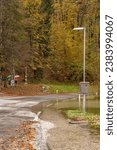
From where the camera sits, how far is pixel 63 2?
260 feet

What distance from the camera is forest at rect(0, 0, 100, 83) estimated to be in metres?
64.9

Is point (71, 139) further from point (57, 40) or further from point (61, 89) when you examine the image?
point (57, 40)

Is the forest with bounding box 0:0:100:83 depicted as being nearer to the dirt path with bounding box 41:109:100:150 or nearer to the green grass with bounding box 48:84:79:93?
the green grass with bounding box 48:84:79:93

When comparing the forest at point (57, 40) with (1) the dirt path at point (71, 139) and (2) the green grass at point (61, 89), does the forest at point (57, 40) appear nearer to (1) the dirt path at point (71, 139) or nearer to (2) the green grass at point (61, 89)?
(2) the green grass at point (61, 89)

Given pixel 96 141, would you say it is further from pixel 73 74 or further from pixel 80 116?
pixel 73 74

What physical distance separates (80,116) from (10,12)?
99.4ft

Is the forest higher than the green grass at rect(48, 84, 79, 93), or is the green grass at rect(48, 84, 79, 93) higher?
the forest

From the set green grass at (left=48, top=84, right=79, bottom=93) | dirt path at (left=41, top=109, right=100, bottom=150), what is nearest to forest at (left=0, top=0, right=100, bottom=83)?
green grass at (left=48, top=84, right=79, bottom=93)

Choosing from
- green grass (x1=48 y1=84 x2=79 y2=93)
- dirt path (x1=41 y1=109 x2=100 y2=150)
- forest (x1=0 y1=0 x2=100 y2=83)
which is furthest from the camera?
forest (x1=0 y1=0 x2=100 y2=83)

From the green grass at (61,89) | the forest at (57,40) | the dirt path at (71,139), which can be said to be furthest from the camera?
the forest at (57,40)

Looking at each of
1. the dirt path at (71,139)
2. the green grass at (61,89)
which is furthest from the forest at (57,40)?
the dirt path at (71,139)

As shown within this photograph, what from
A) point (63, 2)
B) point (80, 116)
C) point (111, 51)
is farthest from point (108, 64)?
point (63, 2)

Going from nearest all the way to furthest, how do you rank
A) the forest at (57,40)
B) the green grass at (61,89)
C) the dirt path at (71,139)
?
1. the dirt path at (71,139)
2. the green grass at (61,89)
3. the forest at (57,40)

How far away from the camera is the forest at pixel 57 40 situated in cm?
6494
